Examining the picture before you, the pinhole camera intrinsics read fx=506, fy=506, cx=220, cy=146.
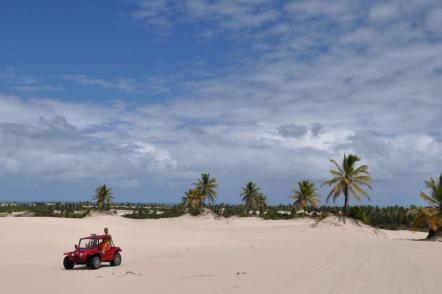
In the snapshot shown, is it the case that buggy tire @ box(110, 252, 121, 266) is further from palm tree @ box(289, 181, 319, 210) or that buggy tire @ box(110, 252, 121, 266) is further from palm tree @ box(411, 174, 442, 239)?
palm tree @ box(289, 181, 319, 210)

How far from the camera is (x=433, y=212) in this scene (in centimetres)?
4288

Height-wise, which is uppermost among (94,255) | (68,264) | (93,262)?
(94,255)

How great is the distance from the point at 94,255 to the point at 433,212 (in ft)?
104

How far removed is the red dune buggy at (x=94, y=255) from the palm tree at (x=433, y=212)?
2960 centimetres

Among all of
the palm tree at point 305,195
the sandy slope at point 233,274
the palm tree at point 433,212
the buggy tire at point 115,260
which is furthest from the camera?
the palm tree at point 305,195

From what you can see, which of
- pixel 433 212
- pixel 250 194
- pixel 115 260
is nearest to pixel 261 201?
pixel 250 194

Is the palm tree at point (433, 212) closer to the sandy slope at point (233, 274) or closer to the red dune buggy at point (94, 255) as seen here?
the sandy slope at point (233, 274)

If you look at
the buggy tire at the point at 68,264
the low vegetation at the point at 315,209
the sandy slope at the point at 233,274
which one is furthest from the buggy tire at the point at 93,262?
the low vegetation at the point at 315,209

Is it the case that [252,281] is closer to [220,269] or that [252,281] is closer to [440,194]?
[220,269]

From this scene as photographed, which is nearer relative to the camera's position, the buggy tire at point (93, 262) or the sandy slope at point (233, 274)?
the sandy slope at point (233, 274)

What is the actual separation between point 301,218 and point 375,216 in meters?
12.8

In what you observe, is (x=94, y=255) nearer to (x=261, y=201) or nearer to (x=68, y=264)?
(x=68, y=264)

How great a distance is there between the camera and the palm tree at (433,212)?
42.5 metres

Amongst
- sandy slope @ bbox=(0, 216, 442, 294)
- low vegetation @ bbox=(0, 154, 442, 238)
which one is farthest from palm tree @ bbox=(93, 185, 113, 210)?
sandy slope @ bbox=(0, 216, 442, 294)
